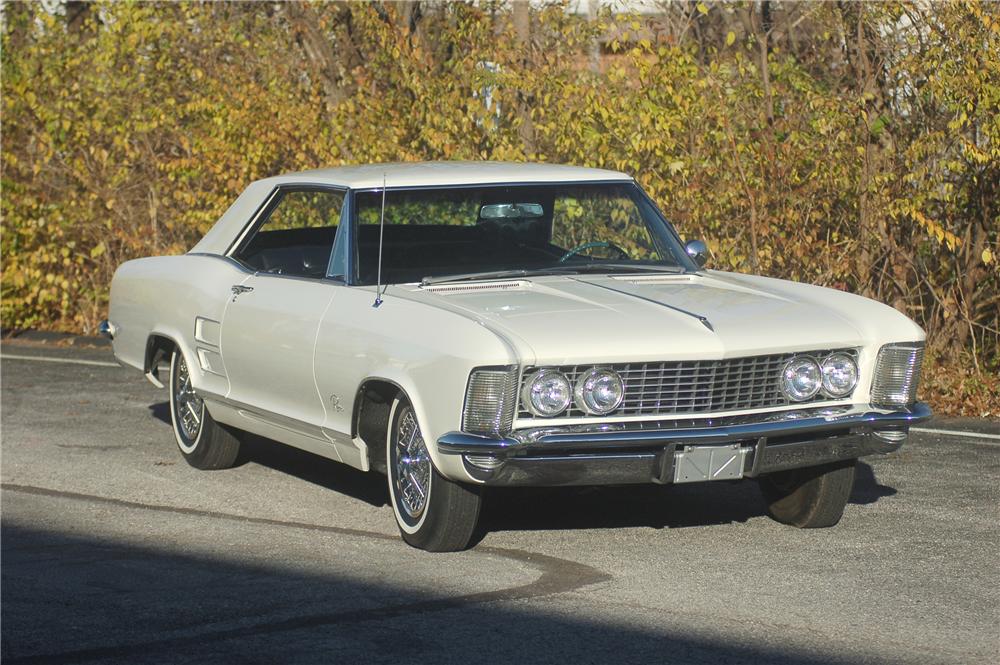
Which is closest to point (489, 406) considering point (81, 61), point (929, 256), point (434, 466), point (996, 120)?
point (434, 466)

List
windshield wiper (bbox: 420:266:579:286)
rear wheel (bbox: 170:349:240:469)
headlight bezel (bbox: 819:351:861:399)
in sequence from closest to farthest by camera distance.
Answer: headlight bezel (bbox: 819:351:861:399), windshield wiper (bbox: 420:266:579:286), rear wheel (bbox: 170:349:240:469)

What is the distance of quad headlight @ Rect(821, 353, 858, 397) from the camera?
6.93 m

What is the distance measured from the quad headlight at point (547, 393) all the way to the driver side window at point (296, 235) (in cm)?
197

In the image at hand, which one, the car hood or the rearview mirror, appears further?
the rearview mirror

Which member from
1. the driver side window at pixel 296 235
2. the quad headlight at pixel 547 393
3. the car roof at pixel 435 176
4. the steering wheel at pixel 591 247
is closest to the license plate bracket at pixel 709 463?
the quad headlight at pixel 547 393

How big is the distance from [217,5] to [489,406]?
12844 millimetres

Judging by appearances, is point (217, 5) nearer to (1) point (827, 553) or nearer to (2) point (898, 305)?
(2) point (898, 305)

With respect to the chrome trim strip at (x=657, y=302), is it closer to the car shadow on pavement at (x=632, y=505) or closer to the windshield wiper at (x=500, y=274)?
the windshield wiper at (x=500, y=274)

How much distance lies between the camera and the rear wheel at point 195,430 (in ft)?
30.2

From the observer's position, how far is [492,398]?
638cm

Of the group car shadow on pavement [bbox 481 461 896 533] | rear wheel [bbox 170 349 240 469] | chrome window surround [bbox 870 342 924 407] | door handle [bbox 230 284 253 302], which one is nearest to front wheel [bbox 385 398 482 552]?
car shadow on pavement [bbox 481 461 896 533]

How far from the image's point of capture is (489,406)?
6383 mm

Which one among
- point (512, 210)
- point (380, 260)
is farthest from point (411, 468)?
point (512, 210)

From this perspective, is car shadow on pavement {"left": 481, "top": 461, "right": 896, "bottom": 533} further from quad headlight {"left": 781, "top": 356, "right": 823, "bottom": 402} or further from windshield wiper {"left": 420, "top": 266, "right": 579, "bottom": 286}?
windshield wiper {"left": 420, "top": 266, "right": 579, "bottom": 286}
